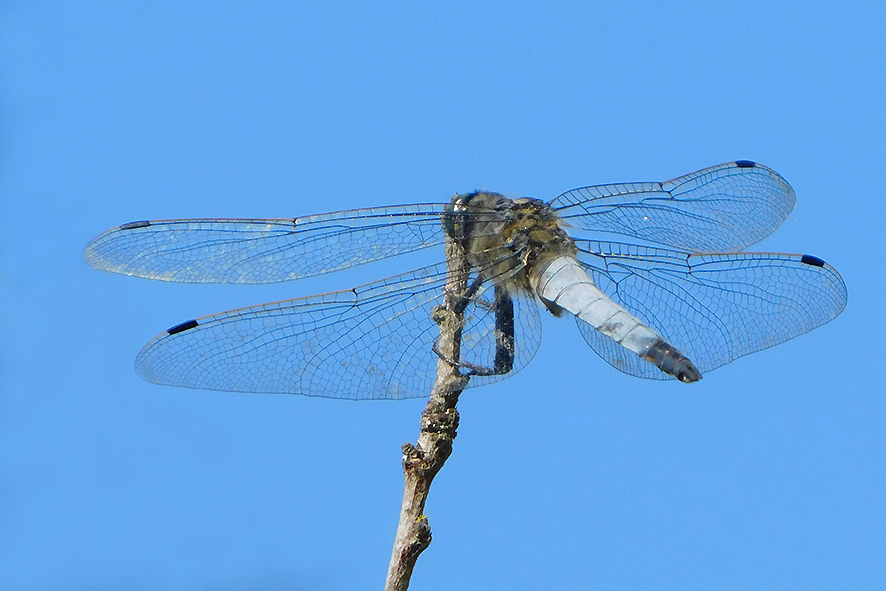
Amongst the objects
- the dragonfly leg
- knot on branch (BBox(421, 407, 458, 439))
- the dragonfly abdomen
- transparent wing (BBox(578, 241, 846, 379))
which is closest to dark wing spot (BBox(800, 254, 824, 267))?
transparent wing (BBox(578, 241, 846, 379))

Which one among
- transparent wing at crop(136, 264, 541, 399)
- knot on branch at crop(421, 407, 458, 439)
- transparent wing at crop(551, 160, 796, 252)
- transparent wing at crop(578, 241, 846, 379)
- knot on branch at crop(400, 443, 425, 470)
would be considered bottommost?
knot on branch at crop(400, 443, 425, 470)

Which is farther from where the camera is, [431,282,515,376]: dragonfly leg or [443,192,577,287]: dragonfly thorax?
[443,192,577,287]: dragonfly thorax

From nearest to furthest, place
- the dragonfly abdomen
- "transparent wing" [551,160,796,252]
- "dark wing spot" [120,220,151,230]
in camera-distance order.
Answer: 1. the dragonfly abdomen
2. "dark wing spot" [120,220,151,230]
3. "transparent wing" [551,160,796,252]

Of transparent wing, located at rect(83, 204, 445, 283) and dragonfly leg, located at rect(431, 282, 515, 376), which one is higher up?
transparent wing, located at rect(83, 204, 445, 283)

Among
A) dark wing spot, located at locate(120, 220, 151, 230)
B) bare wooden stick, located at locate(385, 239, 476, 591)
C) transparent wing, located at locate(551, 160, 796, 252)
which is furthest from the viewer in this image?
transparent wing, located at locate(551, 160, 796, 252)

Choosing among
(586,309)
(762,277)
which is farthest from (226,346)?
(762,277)

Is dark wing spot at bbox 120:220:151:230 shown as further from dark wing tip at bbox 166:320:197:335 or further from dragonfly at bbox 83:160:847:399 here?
dark wing tip at bbox 166:320:197:335

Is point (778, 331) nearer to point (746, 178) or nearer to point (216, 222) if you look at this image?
point (746, 178)

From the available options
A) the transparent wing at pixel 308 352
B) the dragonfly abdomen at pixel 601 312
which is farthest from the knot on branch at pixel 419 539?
the dragonfly abdomen at pixel 601 312
